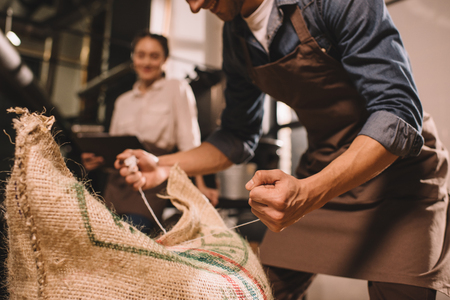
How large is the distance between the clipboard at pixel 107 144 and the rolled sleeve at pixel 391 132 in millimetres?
853

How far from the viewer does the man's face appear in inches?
28.0

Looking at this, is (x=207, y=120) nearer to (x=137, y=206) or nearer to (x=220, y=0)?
(x=137, y=206)

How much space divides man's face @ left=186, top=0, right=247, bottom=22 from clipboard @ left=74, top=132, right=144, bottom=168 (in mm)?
577

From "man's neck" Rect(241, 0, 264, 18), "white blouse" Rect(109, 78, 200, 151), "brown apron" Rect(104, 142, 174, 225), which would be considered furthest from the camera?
"white blouse" Rect(109, 78, 200, 151)

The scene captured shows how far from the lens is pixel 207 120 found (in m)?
2.60

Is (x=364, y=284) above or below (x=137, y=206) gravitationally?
below

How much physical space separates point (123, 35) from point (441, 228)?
3988 mm

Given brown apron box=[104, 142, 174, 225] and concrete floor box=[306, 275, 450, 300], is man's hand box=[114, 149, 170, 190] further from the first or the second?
concrete floor box=[306, 275, 450, 300]

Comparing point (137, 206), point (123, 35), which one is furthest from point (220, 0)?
point (123, 35)

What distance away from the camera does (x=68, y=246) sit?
0.36 metres

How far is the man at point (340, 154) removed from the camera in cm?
51

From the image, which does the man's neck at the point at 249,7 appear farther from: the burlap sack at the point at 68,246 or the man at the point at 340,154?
the burlap sack at the point at 68,246

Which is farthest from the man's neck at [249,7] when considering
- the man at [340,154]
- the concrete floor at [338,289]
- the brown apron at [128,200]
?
the concrete floor at [338,289]

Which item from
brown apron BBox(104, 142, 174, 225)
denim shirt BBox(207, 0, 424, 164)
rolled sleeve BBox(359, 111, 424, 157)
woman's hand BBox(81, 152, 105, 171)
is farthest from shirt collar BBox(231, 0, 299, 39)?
woman's hand BBox(81, 152, 105, 171)
